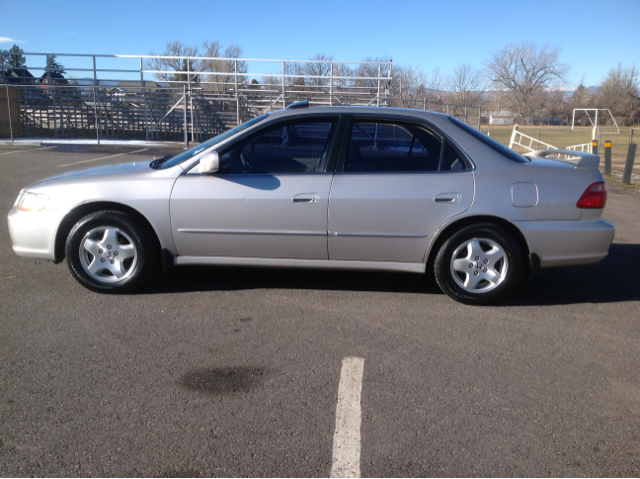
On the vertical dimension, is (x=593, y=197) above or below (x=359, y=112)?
below

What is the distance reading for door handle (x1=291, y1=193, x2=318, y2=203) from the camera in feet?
15.1

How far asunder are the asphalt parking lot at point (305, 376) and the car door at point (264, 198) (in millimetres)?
473

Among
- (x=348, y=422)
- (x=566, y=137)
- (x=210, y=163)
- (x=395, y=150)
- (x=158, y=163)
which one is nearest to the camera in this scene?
(x=348, y=422)

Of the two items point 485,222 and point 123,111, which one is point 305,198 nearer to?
point 485,222

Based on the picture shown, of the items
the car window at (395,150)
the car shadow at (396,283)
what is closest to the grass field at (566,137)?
the car shadow at (396,283)

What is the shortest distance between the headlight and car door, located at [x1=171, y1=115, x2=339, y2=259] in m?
1.10

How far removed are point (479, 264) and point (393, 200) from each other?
861 millimetres

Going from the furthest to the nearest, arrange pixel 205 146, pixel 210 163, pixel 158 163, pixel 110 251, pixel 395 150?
1. pixel 158 163
2. pixel 205 146
3. pixel 395 150
4. pixel 110 251
5. pixel 210 163

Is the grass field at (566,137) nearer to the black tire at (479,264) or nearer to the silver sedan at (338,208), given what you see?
the silver sedan at (338,208)

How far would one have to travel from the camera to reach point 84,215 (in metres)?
4.81

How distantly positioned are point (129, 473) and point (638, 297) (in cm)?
445

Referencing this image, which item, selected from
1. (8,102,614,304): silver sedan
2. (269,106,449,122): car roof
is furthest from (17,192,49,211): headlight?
(269,106,449,122): car roof

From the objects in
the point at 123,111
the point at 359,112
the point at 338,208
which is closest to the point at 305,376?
the point at 338,208

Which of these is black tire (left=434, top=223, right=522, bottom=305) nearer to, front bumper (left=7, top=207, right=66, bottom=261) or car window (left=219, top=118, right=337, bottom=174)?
car window (left=219, top=118, right=337, bottom=174)
